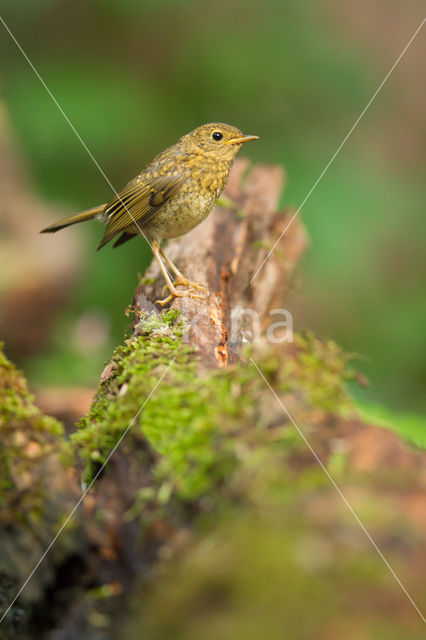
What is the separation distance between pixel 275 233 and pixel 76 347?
134 inches

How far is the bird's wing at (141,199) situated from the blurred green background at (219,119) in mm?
3307

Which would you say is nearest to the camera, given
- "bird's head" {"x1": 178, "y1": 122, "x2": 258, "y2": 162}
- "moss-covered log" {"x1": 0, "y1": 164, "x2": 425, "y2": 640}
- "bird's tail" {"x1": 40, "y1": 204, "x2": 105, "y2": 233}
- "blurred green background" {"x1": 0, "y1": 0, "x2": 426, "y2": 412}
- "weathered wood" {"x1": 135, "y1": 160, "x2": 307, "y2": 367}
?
"moss-covered log" {"x1": 0, "y1": 164, "x2": 425, "y2": 640}

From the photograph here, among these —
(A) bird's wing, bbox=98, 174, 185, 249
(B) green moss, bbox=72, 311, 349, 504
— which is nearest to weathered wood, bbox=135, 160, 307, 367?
(A) bird's wing, bbox=98, 174, 185, 249

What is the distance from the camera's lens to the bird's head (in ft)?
14.3

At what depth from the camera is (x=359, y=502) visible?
185 centimetres

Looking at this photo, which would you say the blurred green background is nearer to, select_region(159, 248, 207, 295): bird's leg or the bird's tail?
the bird's tail

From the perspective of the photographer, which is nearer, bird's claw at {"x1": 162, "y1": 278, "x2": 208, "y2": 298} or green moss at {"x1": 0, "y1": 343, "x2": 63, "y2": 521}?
green moss at {"x1": 0, "y1": 343, "x2": 63, "y2": 521}

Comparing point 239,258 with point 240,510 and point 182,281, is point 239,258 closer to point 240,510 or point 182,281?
point 182,281

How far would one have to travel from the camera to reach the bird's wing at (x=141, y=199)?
421cm

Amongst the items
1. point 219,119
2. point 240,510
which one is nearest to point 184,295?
point 240,510

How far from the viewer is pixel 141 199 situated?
4.27m

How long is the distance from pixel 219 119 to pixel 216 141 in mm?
3841

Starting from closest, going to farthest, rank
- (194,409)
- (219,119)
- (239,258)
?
(194,409) → (239,258) → (219,119)

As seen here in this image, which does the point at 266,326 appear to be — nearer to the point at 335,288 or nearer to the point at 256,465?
the point at 256,465
